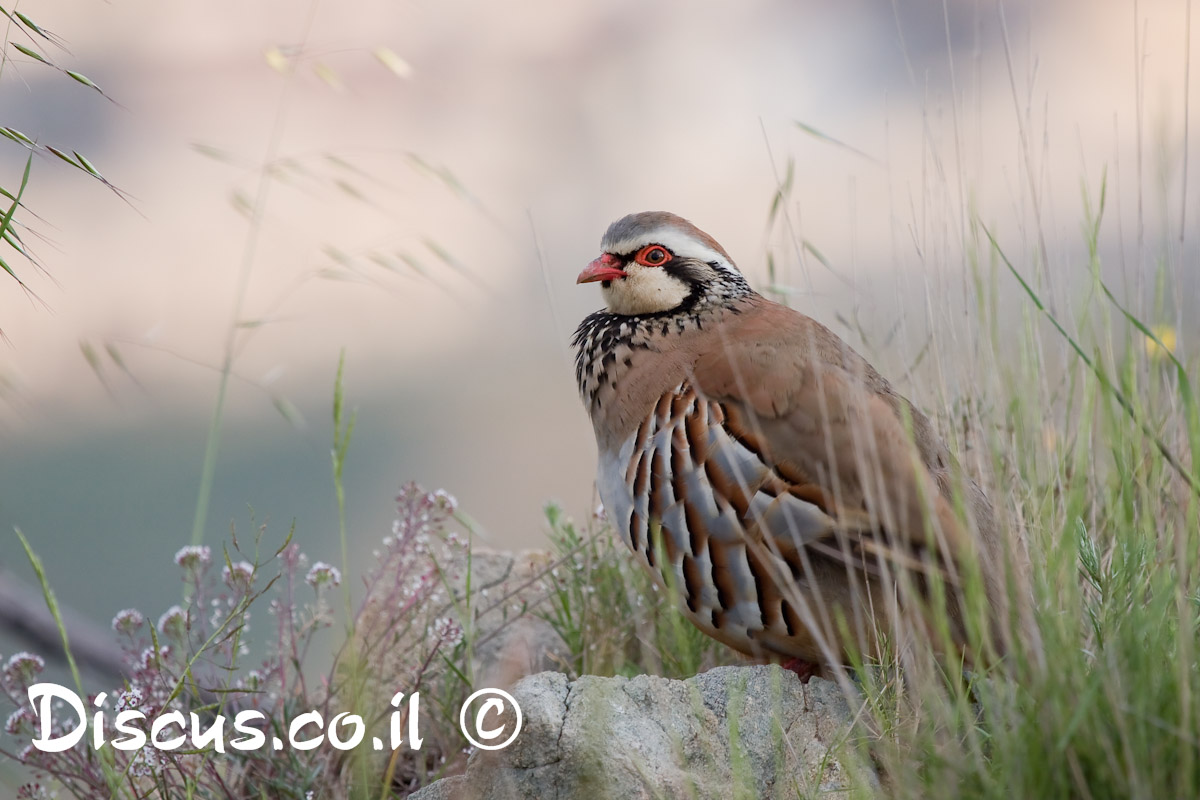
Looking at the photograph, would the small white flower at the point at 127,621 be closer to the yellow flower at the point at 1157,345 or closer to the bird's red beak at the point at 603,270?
the bird's red beak at the point at 603,270

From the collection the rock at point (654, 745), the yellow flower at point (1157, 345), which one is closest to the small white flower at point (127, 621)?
the rock at point (654, 745)

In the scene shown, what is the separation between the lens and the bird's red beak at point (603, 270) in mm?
3645

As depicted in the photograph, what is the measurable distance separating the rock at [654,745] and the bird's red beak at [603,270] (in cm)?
137

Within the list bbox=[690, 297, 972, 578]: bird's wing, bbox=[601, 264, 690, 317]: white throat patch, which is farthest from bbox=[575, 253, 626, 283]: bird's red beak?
bbox=[690, 297, 972, 578]: bird's wing

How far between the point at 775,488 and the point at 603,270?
101cm

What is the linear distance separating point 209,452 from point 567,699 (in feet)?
4.02

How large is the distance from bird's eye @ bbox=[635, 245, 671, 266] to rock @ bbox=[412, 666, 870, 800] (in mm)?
1383

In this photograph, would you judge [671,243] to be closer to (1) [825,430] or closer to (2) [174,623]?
(1) [825,430]

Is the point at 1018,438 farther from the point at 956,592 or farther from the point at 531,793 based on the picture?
the point at 531,793

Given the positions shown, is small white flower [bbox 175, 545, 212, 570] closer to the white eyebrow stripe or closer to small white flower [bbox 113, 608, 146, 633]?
small white flower [bbox 113, 608, 146, 633]

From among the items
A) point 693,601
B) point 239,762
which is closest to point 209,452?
point 239,762

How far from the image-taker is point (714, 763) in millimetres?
2510

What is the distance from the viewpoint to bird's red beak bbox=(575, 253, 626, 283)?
3.64 metres

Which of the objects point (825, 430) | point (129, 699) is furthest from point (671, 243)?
point (129, 699)
